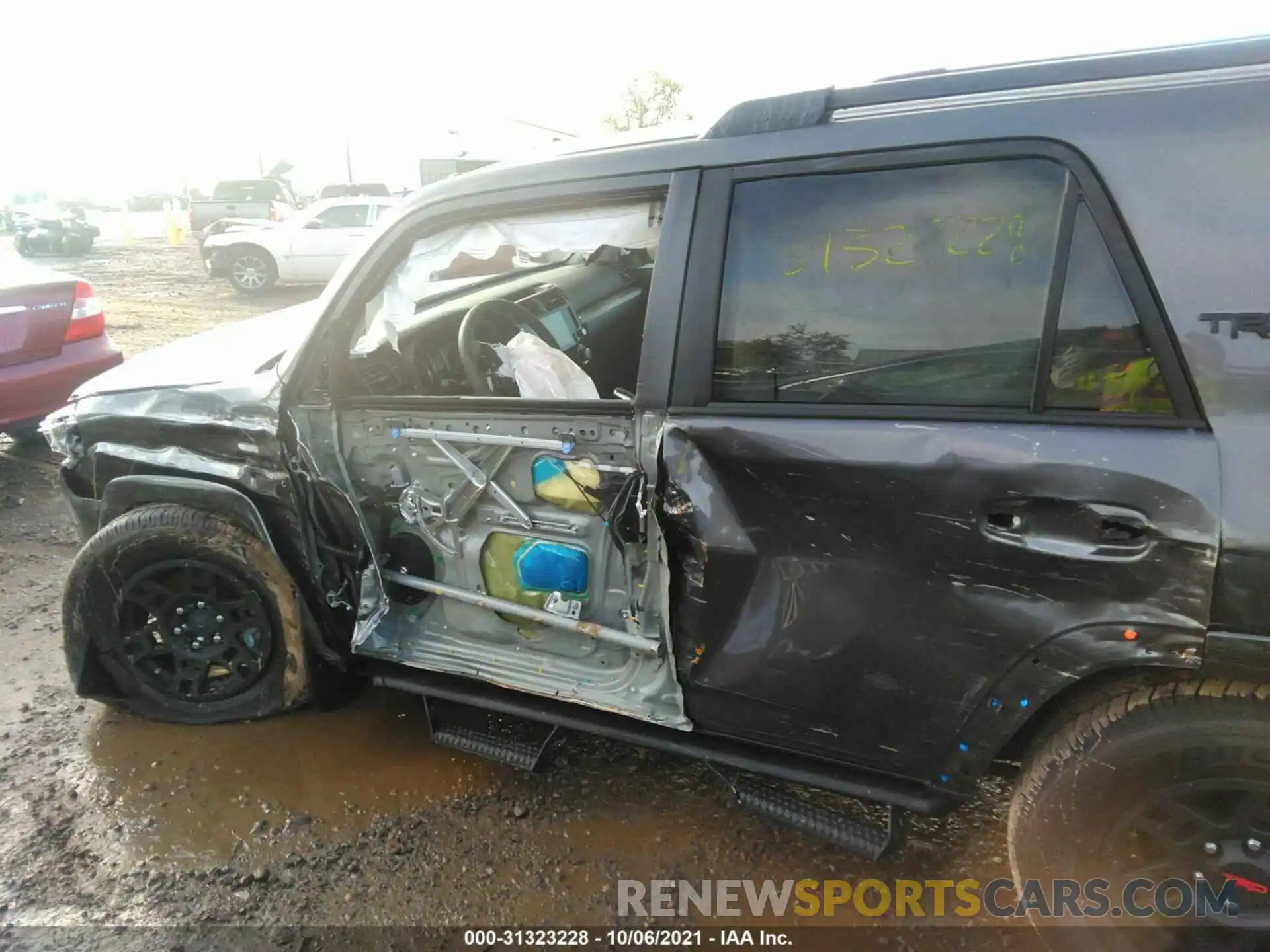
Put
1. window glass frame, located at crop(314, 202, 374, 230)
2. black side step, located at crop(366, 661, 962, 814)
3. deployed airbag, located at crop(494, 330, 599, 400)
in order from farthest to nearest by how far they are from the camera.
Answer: window glass frame, located at crop(314, 202, 374, 230)
deployed airbag, located at crop(494, 330, 599, 400)
black side step, located at crop(366, 661, 962, 814)

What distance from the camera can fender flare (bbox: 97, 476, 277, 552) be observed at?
2547mm

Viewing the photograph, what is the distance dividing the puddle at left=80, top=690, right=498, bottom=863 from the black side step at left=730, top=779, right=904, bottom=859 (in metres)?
0.94

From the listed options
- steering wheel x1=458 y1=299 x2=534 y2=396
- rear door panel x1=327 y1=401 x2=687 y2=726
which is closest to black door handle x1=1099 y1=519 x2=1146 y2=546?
rear door panel x1=327 y1=401 x2=687 y2=726

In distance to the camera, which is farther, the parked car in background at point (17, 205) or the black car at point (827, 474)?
the parked car in background at point (17, 205)

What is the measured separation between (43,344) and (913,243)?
5.31 metres

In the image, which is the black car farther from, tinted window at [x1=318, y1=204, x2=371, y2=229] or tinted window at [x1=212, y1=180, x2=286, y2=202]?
tinted window at [x1=212, y1=180, x2=286, y2=202]

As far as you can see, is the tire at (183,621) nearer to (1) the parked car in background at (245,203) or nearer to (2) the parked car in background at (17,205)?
(1) the parked car in background at (245,203)

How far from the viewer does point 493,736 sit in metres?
2.54

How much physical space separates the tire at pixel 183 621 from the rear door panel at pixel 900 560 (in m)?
1.48

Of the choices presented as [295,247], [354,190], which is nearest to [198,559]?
[295,247]

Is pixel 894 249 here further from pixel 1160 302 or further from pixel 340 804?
pixel 340 804

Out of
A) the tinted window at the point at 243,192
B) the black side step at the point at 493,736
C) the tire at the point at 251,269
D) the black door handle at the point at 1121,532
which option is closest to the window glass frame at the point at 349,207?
the tire at the point at 251,269

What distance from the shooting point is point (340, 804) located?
99.9 inches

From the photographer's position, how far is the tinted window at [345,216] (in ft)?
40.9
